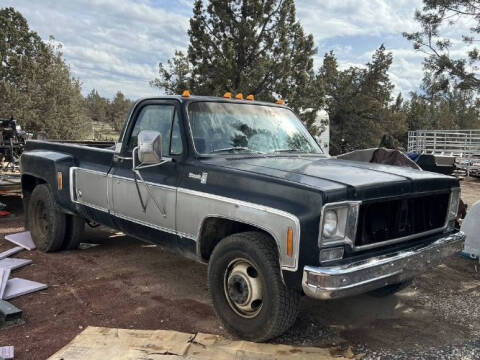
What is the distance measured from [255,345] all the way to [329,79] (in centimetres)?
2821

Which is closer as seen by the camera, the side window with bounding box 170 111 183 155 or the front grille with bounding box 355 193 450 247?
the front grille with bounding box 355 193 450 247

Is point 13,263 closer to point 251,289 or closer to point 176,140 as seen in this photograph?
point 176,140

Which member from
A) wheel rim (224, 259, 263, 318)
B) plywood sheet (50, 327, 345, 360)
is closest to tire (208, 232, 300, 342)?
wheel rim (224, 259, 263, 318)

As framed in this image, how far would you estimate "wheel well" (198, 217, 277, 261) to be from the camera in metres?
3.70

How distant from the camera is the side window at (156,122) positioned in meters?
4.22

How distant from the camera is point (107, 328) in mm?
3721

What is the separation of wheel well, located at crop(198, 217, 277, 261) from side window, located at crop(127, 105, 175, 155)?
85 cm

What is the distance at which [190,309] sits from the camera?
13.7ft

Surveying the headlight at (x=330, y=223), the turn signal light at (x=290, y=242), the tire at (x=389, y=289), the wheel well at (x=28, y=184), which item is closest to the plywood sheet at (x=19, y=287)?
the wheel well at (x=28, y=184)

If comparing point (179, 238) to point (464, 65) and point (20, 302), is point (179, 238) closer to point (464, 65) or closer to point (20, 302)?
point (20, 302)

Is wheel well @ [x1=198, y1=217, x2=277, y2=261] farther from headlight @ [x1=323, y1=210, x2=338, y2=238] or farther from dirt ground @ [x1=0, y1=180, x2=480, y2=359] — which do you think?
headlight @ [x1=323, y1=210, x2=338, y2=238]

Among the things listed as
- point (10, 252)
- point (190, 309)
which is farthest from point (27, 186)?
point (190, 309)

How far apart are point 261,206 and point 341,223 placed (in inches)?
21.9

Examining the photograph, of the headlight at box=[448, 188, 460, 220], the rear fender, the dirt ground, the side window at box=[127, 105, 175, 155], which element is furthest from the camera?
the rear fender
